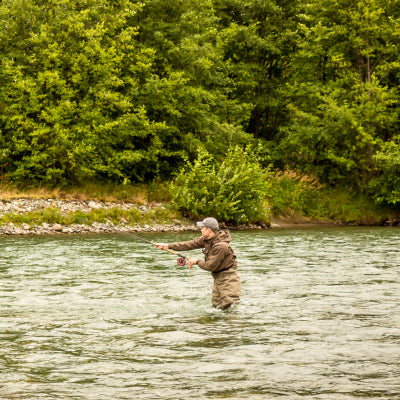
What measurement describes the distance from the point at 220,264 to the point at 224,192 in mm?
19449

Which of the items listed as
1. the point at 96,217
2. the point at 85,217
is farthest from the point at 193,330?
the point at 96,217

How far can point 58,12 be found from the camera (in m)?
34.2

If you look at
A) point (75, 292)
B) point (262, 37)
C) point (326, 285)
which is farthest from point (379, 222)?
point (75, 292)

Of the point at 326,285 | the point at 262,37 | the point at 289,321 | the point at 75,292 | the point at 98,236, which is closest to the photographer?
the point at 289,321

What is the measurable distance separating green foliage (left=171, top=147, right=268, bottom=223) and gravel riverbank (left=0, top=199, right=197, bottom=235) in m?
1.19

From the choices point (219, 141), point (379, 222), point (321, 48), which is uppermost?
point (321, 48)

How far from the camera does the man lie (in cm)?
1216

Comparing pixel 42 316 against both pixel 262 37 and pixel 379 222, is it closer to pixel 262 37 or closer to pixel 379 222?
pixel 379 222

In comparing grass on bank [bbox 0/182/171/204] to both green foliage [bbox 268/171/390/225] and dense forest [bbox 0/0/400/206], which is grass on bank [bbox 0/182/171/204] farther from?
green foliage [bbox 268/171/390/225]

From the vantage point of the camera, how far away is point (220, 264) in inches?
482

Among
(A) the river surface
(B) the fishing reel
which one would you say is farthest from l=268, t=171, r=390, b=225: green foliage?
(B) the fishing reel

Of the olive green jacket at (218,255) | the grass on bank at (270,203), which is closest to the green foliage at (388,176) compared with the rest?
the grass on bank at (270,203)

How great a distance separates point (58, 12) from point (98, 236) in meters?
13.1

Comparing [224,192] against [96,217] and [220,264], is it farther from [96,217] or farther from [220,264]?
[220,264]
